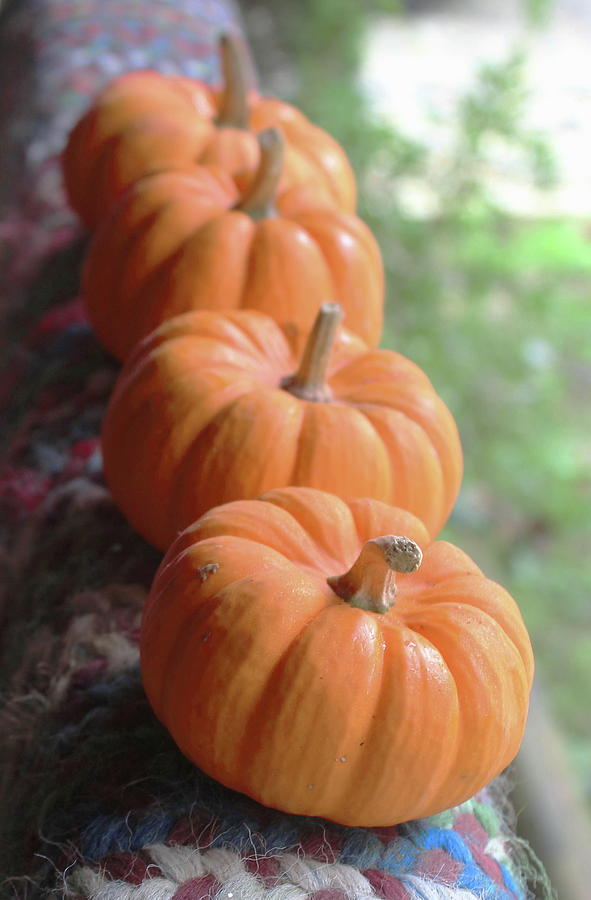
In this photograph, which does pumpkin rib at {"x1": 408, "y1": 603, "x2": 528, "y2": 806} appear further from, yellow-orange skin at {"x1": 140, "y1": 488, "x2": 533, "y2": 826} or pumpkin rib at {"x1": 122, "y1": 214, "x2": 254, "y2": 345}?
pumpkin rib at {"x1": 122, "y1": 214, "x2": 254, "y2": 345}

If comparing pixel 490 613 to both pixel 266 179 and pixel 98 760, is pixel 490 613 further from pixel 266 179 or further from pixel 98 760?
pixel 266 179

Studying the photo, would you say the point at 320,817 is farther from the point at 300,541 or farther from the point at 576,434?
the point at 576,434

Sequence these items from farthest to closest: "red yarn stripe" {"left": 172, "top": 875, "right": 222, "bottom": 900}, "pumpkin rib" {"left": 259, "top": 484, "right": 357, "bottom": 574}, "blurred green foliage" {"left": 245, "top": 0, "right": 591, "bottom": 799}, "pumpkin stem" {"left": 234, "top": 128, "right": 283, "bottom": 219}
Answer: "blurred green foliage" {"left": 245, "top": 0, "right": 591, "bottom": 799} < "pumpkin stem" {"left": 234, "top": 128, "right": 283, "bottom": 219} < "pumpkin rib" {"left": 259, "top": 484, "right": 357, "bottom": 574} < "red yarn stripe" {"left": 172, "top": 875, "right": 222, "bottom": 900}

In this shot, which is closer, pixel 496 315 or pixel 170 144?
pixel 170 144

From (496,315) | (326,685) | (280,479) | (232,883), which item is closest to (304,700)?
(326,685)

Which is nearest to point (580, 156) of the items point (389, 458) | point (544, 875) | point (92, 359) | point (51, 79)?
point (51, 79)

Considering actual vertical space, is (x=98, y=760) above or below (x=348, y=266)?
below

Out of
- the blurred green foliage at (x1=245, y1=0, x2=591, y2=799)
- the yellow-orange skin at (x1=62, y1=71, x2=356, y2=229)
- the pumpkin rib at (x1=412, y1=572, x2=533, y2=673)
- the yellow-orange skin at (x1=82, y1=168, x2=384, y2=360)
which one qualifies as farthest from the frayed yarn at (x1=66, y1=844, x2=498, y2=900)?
the blurred green foliage at (x1=245, y1=0, x2=591, y2=799)

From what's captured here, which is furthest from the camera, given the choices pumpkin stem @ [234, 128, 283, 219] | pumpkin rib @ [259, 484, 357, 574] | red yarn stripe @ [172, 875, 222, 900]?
pumpkin stem @ [234, 128, 283, 219]
